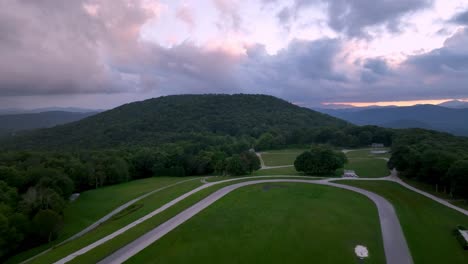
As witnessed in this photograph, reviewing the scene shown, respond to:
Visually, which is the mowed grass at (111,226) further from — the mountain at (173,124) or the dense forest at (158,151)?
the mountain at (173,124)

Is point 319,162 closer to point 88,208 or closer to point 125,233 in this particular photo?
point 125,233

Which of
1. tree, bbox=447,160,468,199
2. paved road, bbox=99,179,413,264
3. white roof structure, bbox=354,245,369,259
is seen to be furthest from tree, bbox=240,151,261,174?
white roof structure, bbox=354,245,369,259

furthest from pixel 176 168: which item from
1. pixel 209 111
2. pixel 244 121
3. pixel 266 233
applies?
pixel 209 111

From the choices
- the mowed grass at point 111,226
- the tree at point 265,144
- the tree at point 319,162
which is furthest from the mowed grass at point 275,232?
the tree at point 265,144

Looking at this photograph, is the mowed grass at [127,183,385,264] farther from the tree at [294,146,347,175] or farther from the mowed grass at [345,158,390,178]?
the mowed grass at [345,158,390,178]

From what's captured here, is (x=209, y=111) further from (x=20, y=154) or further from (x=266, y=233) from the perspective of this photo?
(x=266, y=233)

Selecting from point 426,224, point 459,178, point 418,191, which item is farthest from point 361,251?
point 418,191
